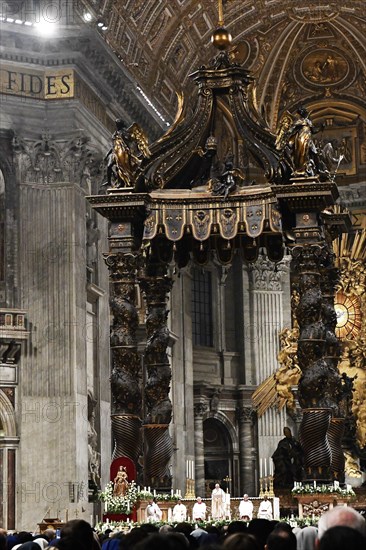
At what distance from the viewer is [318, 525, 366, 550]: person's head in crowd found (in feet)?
15.8

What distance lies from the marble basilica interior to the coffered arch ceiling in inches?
2.0

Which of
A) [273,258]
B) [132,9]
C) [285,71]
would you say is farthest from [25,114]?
[285,71]

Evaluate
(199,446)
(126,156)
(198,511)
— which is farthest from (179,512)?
(199,446)

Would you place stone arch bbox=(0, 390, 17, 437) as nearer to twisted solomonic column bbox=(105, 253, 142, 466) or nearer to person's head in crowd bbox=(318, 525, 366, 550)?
twisted solomonic column bbox=(105, 253, 142, 466)

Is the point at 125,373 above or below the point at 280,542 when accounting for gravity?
above

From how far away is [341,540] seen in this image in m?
4.82

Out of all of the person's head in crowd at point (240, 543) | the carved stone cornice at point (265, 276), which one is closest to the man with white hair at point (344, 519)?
the person's head in crowd at point (240, 543)

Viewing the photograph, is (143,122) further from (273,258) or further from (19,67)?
(273,258)

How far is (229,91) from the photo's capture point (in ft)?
55.8

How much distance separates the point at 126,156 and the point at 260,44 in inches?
652

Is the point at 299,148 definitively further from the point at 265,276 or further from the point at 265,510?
the point at 265,276

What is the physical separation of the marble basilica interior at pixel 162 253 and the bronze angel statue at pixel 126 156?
1.06ft

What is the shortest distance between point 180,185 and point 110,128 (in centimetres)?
897

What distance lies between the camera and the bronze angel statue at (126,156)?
1664 cm
